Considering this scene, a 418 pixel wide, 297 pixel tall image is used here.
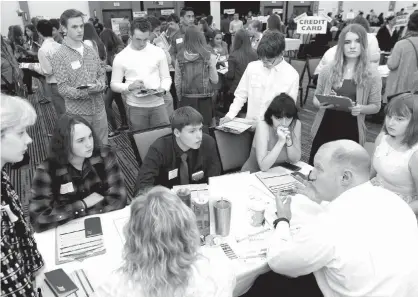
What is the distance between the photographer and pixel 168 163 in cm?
224

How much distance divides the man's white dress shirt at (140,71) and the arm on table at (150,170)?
129 cm

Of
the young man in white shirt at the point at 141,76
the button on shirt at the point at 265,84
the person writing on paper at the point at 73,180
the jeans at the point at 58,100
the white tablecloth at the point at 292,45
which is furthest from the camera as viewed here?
the white tablecloth at the point at 292,45

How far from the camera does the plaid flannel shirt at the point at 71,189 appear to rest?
5.76 ft

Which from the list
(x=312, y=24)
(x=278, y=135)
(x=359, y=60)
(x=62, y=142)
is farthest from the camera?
(x=312, y=24)

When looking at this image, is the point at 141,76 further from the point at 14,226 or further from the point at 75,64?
the point at 14,226

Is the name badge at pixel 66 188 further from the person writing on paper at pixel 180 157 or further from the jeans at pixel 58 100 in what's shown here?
the jeans at pixel 58 100

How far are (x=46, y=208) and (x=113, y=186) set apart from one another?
39 centimetres

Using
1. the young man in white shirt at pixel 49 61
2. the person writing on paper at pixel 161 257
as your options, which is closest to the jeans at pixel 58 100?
the young man in white shirt at pixel 49 61

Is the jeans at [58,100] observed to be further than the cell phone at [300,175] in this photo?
Yes

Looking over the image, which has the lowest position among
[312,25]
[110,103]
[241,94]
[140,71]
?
[110,103]

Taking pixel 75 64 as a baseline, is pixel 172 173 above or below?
below

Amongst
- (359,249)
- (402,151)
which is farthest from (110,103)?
(359,249)

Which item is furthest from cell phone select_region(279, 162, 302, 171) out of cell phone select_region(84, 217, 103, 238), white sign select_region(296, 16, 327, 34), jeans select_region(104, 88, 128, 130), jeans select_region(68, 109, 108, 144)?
white sign select_region(296, 16, 327, 34)

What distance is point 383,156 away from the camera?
218 centimetres
